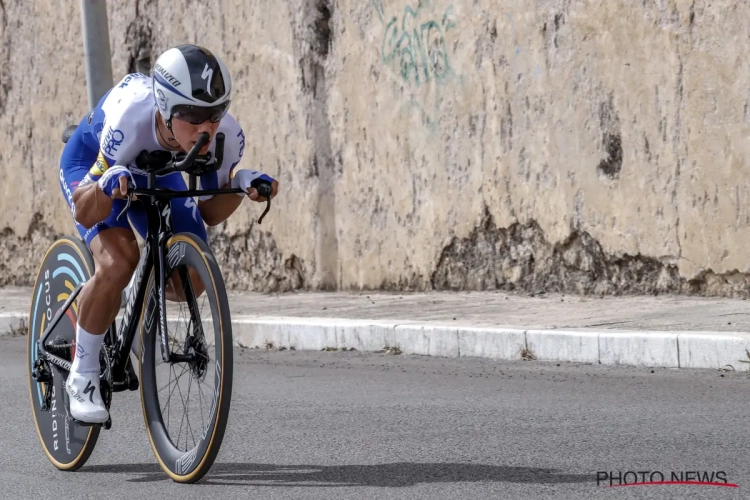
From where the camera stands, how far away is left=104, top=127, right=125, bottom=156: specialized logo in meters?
4.53

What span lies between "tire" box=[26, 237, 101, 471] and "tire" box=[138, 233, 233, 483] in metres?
0.34

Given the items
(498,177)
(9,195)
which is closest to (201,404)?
(498,177)

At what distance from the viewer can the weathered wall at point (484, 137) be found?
891cm

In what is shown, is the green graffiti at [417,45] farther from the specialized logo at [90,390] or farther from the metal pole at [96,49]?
the specialized logo at [90,390]

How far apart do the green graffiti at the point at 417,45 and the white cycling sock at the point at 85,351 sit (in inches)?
247

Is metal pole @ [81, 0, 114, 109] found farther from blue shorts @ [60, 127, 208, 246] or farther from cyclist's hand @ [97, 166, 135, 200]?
cyclist's hand @ [97, 166, 135, 200]

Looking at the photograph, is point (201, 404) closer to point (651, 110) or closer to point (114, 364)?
point (114, 364)

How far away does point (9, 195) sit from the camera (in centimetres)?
1509

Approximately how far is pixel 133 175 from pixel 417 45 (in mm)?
6347

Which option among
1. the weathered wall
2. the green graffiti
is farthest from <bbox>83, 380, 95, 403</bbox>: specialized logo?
the green graffiti

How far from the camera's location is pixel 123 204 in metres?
4.72

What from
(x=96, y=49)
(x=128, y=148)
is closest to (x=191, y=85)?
(x=128, y=148)

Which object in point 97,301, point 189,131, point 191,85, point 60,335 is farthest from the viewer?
point 60,335

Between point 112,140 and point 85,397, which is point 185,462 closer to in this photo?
point 85,397
